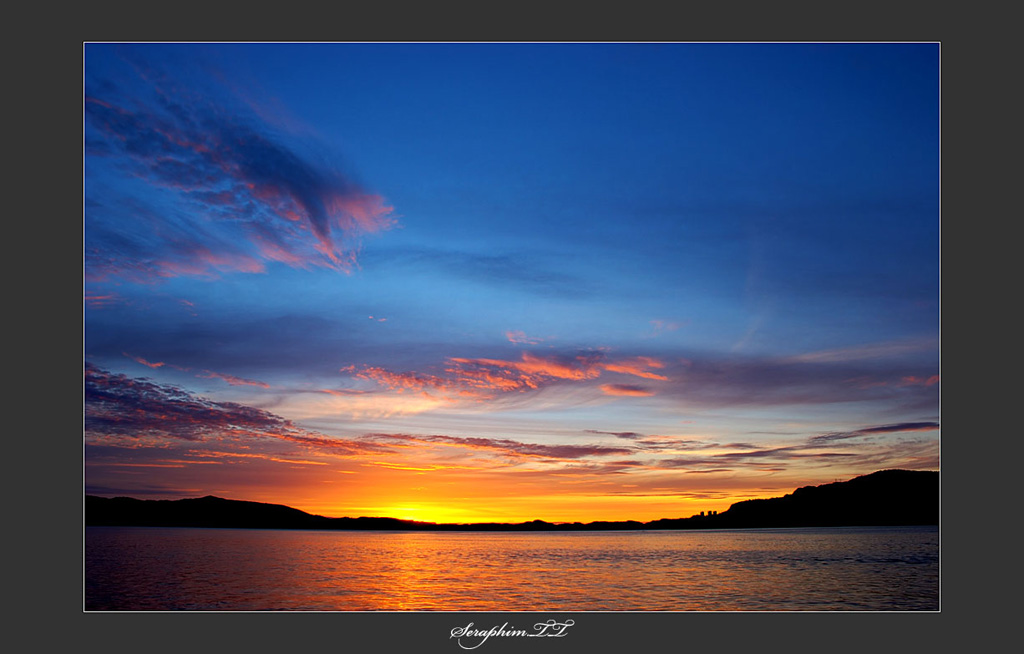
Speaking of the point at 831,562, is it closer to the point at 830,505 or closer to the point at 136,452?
the point at 830,505

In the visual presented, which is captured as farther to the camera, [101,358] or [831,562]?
[831,562]

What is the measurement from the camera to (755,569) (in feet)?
90.6

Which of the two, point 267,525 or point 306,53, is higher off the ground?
point 306,53

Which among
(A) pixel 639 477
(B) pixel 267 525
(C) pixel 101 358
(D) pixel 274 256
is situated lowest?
(B) pixel 267 525

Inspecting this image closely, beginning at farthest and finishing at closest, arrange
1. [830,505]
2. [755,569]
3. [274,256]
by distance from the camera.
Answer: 1. [755,569]
2. [830,505]
3. [274,256]

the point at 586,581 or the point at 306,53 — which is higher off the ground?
the point at 306,53

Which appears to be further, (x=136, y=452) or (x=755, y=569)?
(x=755, y=569)

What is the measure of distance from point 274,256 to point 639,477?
10657mm
